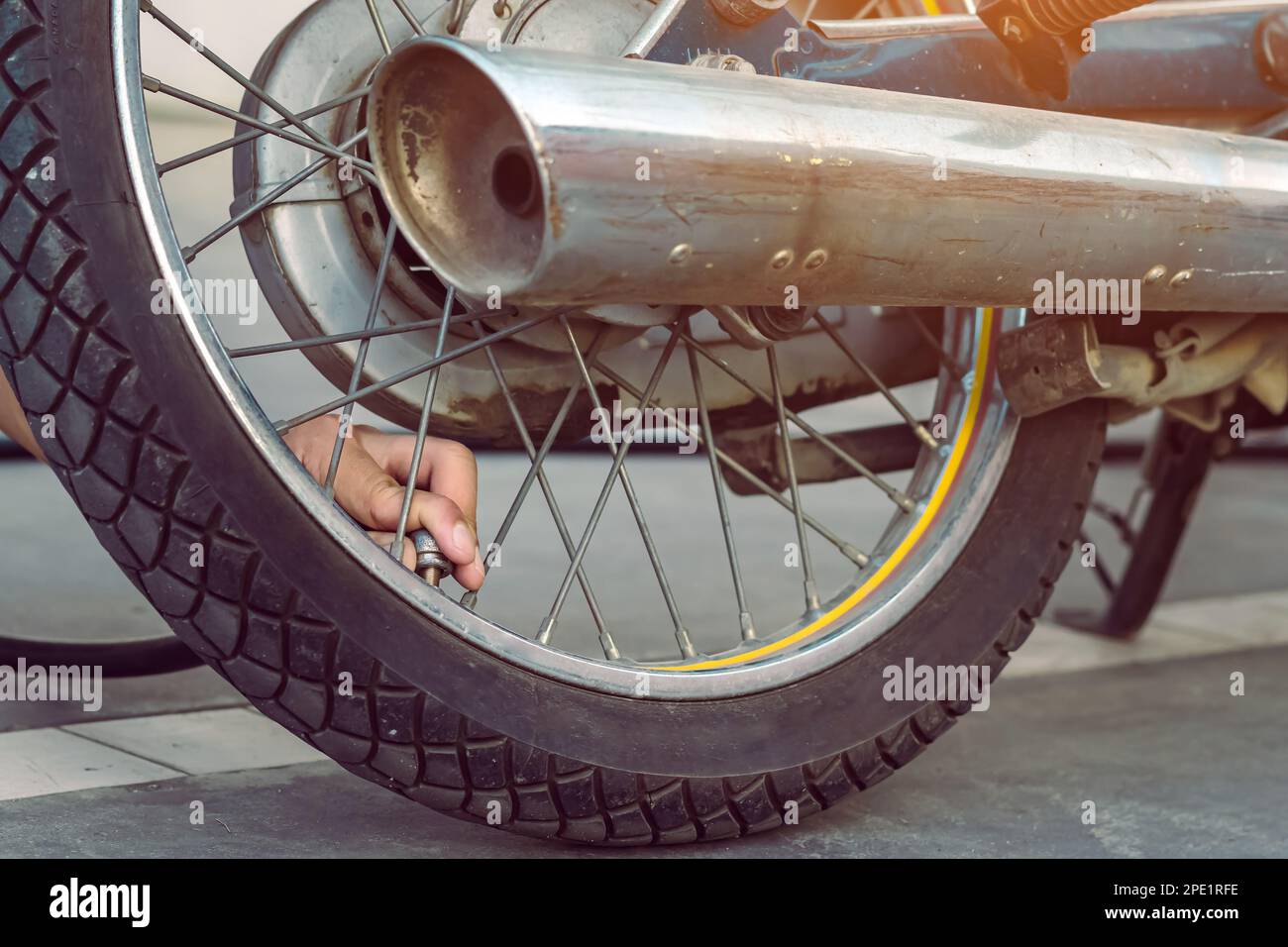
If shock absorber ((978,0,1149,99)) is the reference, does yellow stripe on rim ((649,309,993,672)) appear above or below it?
below

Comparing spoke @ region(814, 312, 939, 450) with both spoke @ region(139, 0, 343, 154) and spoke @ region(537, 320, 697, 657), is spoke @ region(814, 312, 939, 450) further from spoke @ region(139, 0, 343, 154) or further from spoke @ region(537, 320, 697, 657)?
spoke @ region(139, 0, 343, 154)

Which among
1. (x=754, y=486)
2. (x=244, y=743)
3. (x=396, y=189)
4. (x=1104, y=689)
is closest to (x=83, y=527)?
(x=244, y=743)

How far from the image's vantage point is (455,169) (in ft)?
3.06

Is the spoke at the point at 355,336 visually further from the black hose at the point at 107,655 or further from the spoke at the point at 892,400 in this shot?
the black hose at the point at 107,655

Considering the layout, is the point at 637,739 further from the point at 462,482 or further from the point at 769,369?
the point at 769,369

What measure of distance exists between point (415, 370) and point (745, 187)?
0.39m

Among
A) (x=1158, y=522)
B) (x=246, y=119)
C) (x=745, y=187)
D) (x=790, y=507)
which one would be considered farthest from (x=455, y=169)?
(x=1158, y=522)

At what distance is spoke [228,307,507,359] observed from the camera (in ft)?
3.79

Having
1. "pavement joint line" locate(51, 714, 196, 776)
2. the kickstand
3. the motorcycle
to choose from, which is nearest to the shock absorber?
the motorcycle

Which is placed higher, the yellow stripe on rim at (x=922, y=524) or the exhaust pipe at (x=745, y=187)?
the exhaust pipe at (x=745, y=187)

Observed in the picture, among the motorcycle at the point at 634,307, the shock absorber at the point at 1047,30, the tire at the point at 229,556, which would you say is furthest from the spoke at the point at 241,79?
the shock absorber at the point at 1047,30

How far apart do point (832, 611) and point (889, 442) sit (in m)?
0.31

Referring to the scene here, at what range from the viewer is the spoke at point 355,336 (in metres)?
1.15

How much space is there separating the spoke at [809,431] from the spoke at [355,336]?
0.21 m
